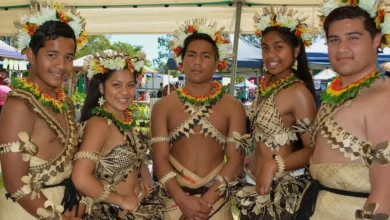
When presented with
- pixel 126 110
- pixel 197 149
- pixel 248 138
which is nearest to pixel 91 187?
pixel 126 110

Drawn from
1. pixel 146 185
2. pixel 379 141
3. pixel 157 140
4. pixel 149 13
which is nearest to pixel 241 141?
pixel 157 140

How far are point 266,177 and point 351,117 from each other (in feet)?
2.43

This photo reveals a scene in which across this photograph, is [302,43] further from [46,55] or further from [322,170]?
[46,55]

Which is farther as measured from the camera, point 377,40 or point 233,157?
point 233,157

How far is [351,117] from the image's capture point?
218cm

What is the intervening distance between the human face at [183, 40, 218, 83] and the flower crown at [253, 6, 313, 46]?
418mm

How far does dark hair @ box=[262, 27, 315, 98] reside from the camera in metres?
3.22

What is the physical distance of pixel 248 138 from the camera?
129 inches

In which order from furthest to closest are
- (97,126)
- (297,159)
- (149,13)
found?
1. (149,13)
2. (297,159)
3. (97,126)

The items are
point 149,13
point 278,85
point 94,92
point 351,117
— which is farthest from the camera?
point 149,13

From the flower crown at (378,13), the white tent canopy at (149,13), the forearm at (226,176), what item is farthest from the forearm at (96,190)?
the white tent canopy at (149,13)

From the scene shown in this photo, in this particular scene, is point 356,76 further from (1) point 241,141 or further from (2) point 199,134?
(2) point 199,134

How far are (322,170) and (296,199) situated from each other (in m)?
0.42

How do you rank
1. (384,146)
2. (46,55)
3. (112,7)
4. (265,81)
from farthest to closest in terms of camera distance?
(112,7) < (265,81) < (46,55) < (384,146)
